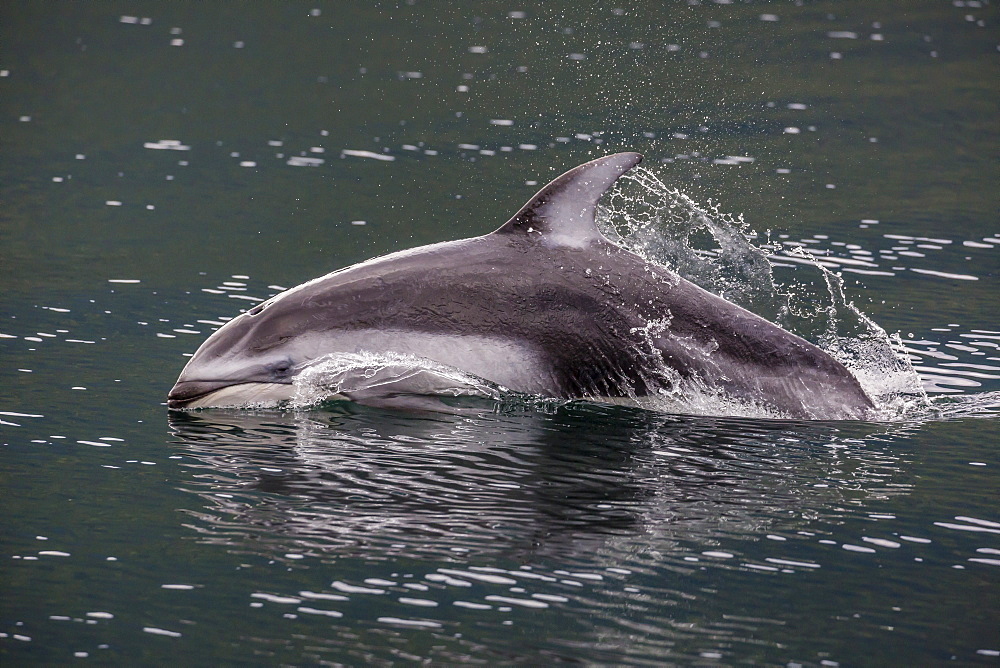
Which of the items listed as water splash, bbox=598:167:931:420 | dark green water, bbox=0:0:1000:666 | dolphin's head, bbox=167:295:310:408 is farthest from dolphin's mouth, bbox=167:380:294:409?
water splash, bbox=598:167:931:420

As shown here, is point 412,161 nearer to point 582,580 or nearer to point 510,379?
point 510,379

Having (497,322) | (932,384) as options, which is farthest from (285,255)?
(932,384)

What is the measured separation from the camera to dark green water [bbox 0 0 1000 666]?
25.7 ft

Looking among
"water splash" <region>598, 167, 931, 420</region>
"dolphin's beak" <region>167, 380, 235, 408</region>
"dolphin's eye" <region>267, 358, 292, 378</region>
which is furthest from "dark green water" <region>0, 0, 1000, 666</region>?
"dolphin's eye" <region>267, 358, 292, 378</region>

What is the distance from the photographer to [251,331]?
1162cm

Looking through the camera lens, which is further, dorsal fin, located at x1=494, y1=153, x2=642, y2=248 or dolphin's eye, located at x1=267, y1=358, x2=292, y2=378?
dorsal fin, located at x1=494, y1=153, x2=642, y2=248

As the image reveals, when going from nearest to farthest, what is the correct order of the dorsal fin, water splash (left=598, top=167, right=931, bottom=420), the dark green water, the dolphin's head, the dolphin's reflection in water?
the dark green water
the dolphin's reflection in water
the dolphin's head
the dorsal fin
water splash (left=598, top=167, right=931, bottom=420)

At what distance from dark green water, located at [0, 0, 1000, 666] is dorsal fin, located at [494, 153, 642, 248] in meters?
1.48

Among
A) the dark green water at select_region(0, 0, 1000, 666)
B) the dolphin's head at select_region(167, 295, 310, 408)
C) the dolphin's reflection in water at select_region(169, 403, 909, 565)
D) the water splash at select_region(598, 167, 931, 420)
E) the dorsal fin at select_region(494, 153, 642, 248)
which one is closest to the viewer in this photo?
the dark green water at select_region(0, 0, 1000, 666)

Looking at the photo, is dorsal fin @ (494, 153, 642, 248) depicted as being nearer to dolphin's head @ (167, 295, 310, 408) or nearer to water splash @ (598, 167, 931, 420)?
water splash @ (598, 167, 931, 420)

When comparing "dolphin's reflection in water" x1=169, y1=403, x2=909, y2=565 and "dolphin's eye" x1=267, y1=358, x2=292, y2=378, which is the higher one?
"dolphin's eye" x1=267, y1=358, x2=292, y2=378

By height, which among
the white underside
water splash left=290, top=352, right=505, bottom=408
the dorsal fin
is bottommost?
the white underside

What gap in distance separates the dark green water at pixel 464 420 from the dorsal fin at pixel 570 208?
148 cm

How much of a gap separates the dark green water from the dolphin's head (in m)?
0.22
